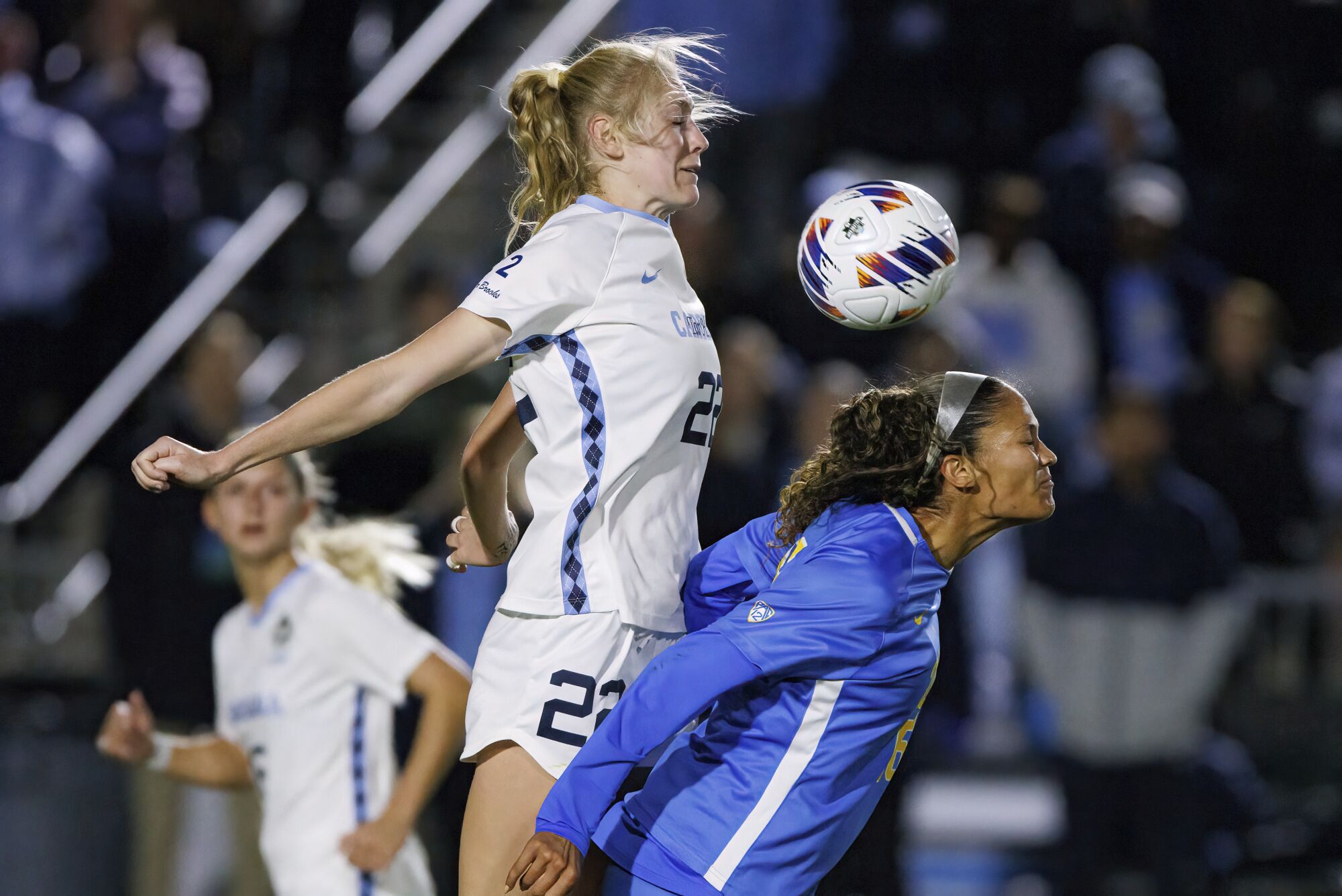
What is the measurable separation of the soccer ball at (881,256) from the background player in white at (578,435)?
360 millimetres

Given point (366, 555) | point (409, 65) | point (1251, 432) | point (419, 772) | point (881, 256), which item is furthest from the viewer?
point (409, 65)

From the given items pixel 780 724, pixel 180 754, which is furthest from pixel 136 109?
pixel 780 724

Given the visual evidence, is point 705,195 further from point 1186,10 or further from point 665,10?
point 1186,10

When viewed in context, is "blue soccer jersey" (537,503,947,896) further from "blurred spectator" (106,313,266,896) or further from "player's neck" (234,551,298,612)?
"blurred spectator" (106,313,266,896)

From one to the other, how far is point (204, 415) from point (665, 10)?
3.10 m

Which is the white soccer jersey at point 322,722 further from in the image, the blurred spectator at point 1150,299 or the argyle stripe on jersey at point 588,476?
the blurred spectator at point 1150,299

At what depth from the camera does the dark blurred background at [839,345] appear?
656cm

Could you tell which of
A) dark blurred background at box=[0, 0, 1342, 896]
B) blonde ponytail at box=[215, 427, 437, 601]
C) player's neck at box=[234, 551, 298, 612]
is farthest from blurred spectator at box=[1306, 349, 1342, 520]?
player's neck at box=[234, 551, 298, 612]

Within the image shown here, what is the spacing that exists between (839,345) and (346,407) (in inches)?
180

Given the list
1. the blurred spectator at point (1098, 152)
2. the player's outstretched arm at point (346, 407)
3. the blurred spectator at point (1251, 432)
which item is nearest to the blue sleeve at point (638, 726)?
the player's outstretched arm at point (346, 407)

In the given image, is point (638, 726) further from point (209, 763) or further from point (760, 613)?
point (209, 763)

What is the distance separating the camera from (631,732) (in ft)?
9.12

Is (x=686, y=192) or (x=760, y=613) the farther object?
(x=686, y=192)

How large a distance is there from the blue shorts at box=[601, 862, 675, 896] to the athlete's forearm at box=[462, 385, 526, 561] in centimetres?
72
